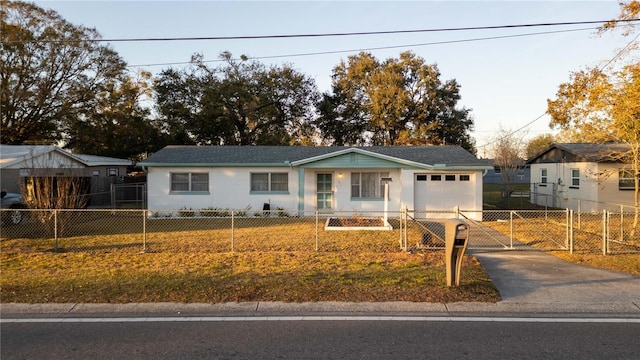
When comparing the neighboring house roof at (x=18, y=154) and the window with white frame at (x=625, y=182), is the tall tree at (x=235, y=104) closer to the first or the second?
the neighboring house roof at (x=18, y=154)

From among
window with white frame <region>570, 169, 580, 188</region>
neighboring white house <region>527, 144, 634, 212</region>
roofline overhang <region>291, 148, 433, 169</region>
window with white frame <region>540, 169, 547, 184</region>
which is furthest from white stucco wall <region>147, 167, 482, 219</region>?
window with white frame <region>540, 169, 547, 184</region>

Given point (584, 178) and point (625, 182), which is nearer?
point (625, 182)

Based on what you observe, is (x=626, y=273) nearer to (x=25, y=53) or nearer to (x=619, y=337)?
(x=619, y=337)

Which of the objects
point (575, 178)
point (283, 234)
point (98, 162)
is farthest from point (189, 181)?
point (575, 178)

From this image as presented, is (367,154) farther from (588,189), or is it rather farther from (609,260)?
(588,189)

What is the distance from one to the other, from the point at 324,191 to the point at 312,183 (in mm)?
690

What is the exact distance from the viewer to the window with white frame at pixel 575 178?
22094 millimetres

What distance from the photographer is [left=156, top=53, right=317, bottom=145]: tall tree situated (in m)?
32.2

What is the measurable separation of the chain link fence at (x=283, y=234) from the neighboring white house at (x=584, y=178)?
3596 mm

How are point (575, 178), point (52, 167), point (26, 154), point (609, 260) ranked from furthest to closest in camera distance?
point (575, 178), point (26, 154), point (52, 167), point (609, 260)

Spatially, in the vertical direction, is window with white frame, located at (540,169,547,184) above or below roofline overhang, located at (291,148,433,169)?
below

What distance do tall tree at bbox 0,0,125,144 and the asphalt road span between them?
25715 millimetres

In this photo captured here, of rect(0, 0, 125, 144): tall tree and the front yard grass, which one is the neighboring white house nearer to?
the front yard grass

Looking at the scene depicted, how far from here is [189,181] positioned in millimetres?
19000
